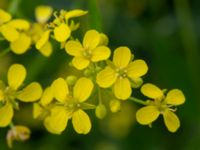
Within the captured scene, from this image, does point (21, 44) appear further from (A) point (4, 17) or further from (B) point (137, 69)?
(B) point (137, 69)

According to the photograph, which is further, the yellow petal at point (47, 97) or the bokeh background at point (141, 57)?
the bokeh background at point (141, 57)

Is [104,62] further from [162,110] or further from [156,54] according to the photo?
[156,54]

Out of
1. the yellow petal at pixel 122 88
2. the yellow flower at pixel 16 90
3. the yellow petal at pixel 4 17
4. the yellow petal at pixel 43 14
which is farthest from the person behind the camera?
the yellow petal at pixel 43 14

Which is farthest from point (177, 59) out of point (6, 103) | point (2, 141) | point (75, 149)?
point (6, 103)

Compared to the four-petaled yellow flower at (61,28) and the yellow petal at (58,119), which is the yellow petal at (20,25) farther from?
the yellow petal at (58,119)

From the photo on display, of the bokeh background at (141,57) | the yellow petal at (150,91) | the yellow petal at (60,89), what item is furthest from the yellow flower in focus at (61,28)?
the bokeh background at (141,57)

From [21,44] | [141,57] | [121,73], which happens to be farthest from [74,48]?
[141,57]

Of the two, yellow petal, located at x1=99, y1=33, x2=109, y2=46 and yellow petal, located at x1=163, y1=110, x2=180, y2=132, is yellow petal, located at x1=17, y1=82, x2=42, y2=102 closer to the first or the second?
yellow petal, located at x1=99, y1=33, x2=109, y2=46
